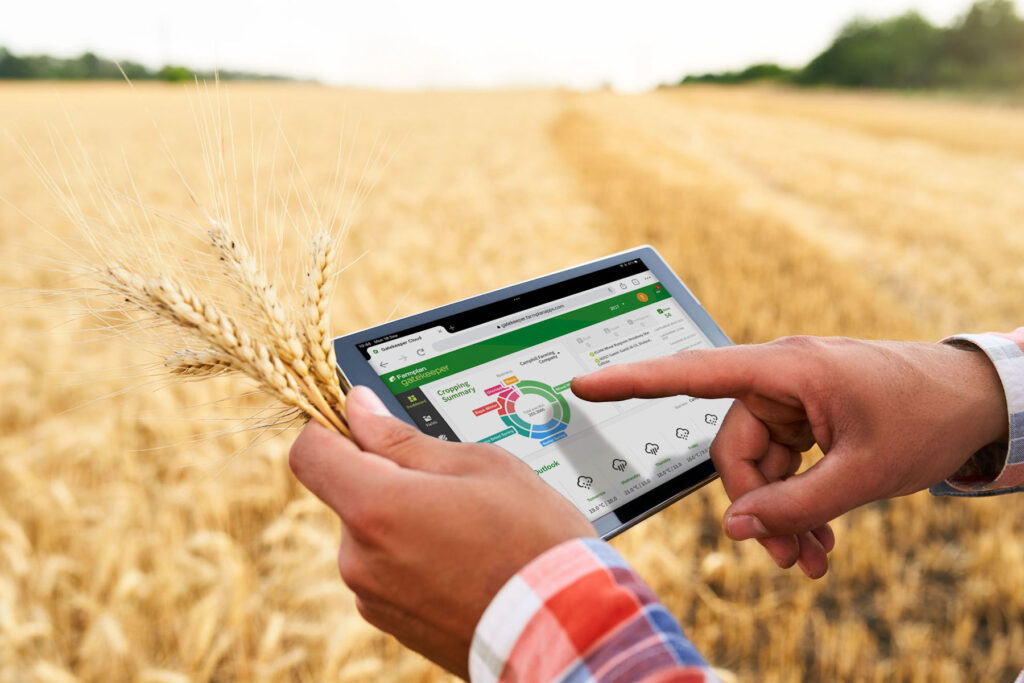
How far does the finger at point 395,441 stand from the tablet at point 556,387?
0.50 ft

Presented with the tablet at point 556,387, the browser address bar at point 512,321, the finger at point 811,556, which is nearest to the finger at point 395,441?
the tablet at point 556,387

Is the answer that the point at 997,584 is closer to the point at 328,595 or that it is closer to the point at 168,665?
the point at 328,595

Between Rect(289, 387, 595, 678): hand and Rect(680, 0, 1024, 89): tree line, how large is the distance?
61.0m

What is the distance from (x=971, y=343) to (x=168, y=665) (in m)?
1.97

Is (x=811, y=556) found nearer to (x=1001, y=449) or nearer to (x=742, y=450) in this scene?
(x=742, y=450)

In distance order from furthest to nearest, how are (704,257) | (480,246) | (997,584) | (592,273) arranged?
(704,257)
(480,246)
(997,584)
(592,273)

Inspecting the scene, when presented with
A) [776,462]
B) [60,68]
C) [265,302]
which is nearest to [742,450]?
[776,462]

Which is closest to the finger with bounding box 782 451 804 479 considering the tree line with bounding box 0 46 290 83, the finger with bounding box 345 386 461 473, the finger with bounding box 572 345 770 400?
the finger with bounding box 572 345 770 400

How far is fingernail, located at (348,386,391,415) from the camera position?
0.84m

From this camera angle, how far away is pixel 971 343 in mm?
1173

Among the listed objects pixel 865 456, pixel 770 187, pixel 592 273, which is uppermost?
pixel 592 273

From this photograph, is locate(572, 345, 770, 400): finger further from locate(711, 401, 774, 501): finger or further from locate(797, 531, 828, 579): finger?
locate(797, 531, 828, 579): finger

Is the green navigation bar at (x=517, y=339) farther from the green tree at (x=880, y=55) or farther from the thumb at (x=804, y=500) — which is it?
the green tree at (x=880, y=55)

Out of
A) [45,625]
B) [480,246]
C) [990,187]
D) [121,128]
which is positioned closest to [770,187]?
[990,187]
